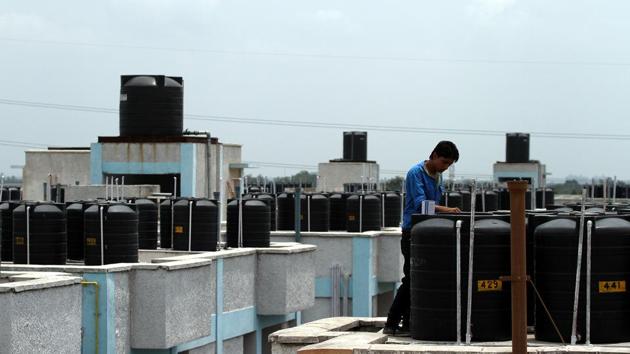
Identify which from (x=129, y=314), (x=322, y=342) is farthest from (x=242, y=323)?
(x=322, y=342)

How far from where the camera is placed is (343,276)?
126 ft

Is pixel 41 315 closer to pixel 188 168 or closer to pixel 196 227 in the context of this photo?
pixel 196 227

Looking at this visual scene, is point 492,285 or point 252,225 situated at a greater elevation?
point 492,285

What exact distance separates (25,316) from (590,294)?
10.2m

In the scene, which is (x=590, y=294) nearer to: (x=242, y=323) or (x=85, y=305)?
(x=85, y=305)

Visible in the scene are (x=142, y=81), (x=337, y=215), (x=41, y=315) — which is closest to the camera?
(x=41, y=315)

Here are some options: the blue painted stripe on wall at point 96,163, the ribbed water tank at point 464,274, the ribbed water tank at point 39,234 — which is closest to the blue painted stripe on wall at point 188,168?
the blue painted stripe on wall at point 96,163

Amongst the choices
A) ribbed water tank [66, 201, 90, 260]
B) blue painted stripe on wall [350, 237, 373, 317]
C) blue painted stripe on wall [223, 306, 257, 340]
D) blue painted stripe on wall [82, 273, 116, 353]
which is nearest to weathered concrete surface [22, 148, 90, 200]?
blue painted stripe on wall [350, 237, 373, 317]

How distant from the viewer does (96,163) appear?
162 ft

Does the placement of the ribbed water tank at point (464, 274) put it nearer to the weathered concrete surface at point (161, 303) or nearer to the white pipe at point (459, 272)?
the white pipe at point (459, 272)

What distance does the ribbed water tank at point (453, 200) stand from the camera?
4306 centimetres

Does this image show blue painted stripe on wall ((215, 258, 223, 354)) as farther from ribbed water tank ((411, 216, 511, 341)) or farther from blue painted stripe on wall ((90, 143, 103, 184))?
blue painted stripe on wall ((90, 143, 103, 184))

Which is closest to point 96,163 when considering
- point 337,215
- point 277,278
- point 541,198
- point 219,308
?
point 337,215

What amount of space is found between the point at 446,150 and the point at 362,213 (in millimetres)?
27688
